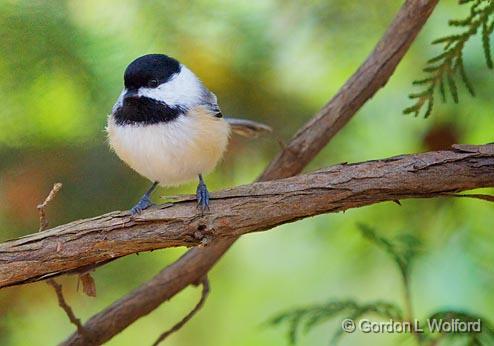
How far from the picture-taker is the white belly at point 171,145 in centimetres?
127

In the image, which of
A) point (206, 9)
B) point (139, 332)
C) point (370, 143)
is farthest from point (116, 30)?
point (139, 332)

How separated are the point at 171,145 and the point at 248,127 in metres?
0.25

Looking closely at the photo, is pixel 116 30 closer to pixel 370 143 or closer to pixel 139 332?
pixel 370 143

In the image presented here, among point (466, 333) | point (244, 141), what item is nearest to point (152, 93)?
point (244, 141)

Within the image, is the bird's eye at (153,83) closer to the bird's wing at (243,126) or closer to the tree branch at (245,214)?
Answer: the bird's wing at (243,126)

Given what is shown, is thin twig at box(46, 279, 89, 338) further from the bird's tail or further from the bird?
the bird's tail

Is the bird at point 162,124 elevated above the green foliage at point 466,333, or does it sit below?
above

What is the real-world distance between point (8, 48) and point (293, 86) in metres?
0.63

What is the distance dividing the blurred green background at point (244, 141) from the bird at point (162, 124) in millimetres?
144

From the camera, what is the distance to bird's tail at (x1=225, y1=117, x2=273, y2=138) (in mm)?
1455

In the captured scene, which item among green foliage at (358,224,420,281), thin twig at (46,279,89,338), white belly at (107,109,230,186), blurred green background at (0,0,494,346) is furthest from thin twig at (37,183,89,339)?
green foliage at (358,224,420,281)

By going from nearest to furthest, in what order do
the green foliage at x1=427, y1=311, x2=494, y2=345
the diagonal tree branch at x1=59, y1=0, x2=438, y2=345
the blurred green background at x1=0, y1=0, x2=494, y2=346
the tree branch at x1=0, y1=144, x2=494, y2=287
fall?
the tree branch at x1=0, y1=144, x2=494, y2=287
the green foliage at x1=427, y1=311, x2=494, y2=345
the diagonal tree branch at x1=59, y1=0, x2=438, y2=345
the blurred green background at x1=0, y1=0, x2=494, y2=346

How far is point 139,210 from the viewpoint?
1043 mm

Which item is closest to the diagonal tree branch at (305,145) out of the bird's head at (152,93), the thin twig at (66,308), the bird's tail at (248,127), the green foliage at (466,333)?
the thin twig at (66,308)
